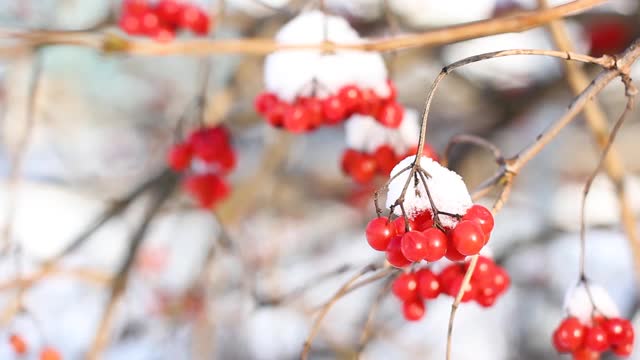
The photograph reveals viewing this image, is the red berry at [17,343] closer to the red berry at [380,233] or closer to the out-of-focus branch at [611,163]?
the red berry at [380,233]

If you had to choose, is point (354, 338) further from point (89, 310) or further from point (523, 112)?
point (89, 310)

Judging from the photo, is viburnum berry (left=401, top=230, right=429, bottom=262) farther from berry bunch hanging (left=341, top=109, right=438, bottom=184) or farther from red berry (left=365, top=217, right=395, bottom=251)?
berry bunch hanging (left=341, top=109, right=438, bottom=184)

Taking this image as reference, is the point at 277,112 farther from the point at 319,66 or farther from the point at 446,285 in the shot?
the point at 446,285

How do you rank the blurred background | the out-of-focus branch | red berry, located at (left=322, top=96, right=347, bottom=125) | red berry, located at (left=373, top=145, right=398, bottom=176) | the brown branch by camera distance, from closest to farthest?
the brown branch → red berry, located at (left=322, top=96, right=347, bottom=125) → red berry, located at (left=373, top=145, right=398, bottom=176) → the out-of-focus branch → the blurred background

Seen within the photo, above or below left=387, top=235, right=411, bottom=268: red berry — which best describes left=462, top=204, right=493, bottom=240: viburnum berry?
above

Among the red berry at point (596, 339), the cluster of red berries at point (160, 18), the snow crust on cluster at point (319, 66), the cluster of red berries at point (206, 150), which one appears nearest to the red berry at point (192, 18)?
the cluster of red berries at point (160, 18)

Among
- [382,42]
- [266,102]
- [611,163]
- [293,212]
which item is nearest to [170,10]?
[266,102]

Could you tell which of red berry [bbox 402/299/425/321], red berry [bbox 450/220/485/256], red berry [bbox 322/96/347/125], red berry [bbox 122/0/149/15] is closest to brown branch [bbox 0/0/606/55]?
red berry [bbox 322/96/347/125]
